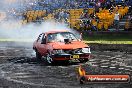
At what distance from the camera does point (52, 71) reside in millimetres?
13953

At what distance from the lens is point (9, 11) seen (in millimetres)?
42031

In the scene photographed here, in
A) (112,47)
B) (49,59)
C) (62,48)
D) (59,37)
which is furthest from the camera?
(112,47)

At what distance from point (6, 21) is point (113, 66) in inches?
976

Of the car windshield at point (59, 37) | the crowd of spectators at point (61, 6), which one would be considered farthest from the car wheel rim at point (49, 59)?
the crowd of spectators at point (61, 6)

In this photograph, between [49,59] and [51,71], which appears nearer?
[51,71]

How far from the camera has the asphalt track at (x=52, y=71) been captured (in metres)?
11.0

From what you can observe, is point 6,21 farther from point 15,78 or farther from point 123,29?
point 15,78

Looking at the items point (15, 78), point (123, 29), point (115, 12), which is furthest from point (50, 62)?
point (115, 12)

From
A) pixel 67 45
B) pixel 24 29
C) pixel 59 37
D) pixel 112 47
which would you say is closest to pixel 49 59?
pixel 67 45

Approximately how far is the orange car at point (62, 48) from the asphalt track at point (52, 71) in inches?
13.0

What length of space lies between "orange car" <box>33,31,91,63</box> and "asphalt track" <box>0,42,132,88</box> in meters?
0.33

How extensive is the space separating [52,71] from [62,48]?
222 centimetres

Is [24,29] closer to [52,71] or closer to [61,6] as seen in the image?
[61,6]

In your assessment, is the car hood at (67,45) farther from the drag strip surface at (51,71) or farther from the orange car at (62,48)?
the drag strip surface at (51,71)
